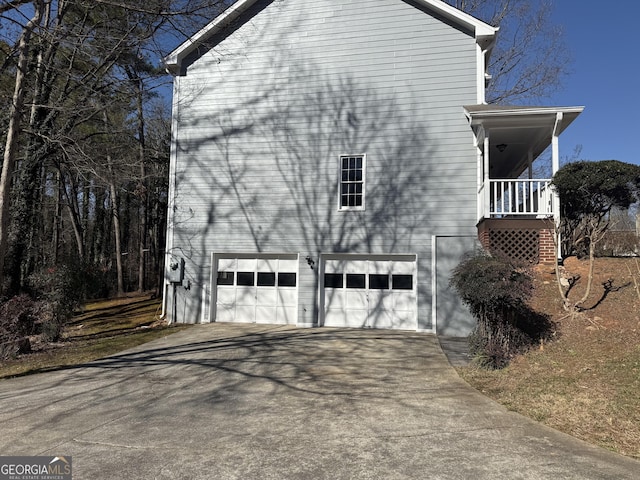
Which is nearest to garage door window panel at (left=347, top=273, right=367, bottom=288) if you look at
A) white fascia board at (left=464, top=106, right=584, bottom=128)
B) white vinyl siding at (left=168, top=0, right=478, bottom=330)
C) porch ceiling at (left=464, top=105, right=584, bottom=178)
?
white vinyl siding at (left=168, top=0, right=478, bottom=330)

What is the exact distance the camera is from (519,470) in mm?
3727

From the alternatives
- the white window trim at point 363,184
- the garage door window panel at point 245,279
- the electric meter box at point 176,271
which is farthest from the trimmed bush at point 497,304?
the electric meter box at point 176,271

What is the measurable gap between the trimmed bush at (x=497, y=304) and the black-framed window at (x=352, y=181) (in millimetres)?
5000

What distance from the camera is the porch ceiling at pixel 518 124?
10789 millimetres

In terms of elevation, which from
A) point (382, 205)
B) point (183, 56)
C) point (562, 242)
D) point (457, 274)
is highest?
point (183, 56)

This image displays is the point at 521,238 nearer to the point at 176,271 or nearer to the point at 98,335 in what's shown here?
the point at 176,271

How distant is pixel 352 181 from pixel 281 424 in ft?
29.0

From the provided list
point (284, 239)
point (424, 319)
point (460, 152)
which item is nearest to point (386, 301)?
point (424, 319)

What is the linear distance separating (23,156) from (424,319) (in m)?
12.3

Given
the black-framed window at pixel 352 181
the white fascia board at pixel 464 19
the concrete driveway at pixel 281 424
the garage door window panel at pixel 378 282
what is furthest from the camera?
the black-framed window at pixel 352 181

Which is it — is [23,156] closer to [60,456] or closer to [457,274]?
[60,456]

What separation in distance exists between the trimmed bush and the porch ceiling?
4.46 meters

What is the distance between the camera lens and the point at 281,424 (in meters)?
5.00

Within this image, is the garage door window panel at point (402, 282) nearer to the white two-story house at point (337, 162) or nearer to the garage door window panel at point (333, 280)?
the white two-story house at point (337, 162)
